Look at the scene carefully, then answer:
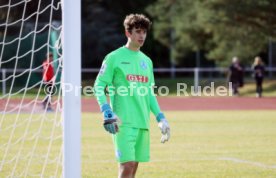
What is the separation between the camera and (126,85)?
280 inches

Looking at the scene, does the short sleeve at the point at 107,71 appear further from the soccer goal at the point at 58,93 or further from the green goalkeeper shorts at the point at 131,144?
the green goalkeeper shorts at the point at 131,144

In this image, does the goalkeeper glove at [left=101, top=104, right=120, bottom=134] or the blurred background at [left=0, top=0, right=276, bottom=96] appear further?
the blurred background at [left=0, top=0, right=276, bottom=96]

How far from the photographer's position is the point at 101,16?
47.2 meters

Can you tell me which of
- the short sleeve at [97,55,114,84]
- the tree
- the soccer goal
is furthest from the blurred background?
the short sleeve at [97,55,114,84]

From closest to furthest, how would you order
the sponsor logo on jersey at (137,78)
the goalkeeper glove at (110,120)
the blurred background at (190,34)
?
the goalkeeper glove at (110,120) < the sponsor logo on jersey at (137,78) < the blurred background at (190,34)

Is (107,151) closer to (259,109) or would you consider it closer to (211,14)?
(259,109)

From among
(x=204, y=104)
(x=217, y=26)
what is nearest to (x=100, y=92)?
(x=204, y=104)

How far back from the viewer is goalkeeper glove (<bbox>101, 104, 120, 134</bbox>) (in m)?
6.72

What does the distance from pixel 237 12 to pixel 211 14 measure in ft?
7.82

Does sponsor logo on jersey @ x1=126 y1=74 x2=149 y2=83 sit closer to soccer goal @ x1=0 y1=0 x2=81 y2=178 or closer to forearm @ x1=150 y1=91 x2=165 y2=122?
forearm @ x1=150 y1=91 x2=165 y2=122

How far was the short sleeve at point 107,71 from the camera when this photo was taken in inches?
276

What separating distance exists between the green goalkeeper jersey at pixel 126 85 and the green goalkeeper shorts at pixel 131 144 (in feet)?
0.24

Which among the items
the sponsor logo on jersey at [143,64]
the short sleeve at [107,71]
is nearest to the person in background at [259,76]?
the sponsor logo on jersey at [143,64]

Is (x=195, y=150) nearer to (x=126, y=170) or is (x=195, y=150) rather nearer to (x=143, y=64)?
(x=143, y=64)
